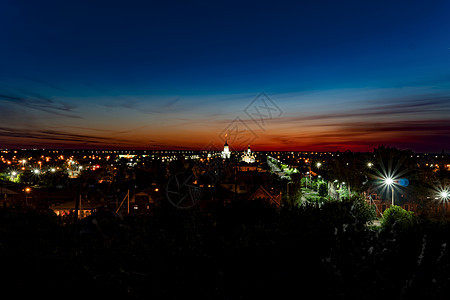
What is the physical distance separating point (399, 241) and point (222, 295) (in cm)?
383

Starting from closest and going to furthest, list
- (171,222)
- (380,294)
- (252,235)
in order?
(380,294)
(252,235)
(171,222)

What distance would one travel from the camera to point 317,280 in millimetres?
4820

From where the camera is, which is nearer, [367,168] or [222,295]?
[222,295]

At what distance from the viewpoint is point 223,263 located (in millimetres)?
5434

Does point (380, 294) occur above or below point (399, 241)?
below

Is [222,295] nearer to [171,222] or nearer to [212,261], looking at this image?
[212,261]

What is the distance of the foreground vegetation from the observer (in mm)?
4641

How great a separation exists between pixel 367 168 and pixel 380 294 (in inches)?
1312

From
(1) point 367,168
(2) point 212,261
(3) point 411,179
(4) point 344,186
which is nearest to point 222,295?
(2) point 212,261

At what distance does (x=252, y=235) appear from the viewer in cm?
647

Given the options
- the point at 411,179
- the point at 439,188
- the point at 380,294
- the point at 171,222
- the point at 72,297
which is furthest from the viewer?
the point at 411,179

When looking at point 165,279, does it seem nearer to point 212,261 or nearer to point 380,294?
point 212,261

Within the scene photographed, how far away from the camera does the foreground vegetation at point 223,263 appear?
464cm

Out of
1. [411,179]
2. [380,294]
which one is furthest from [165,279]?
[411,179]
